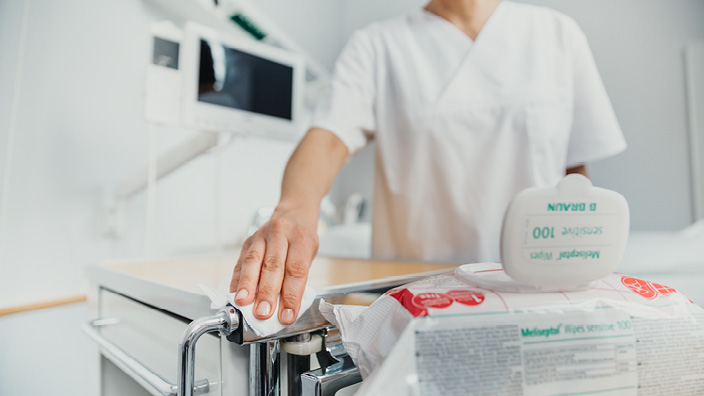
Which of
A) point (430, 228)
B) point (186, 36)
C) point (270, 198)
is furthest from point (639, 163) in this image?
point (270, 198)

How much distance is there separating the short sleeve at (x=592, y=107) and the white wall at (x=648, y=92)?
0.15 ft

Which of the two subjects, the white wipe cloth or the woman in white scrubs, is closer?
the white wipe cloth

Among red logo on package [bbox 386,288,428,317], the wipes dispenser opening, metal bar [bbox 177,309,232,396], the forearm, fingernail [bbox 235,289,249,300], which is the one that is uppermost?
the forearm

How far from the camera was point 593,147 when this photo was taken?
0.79m

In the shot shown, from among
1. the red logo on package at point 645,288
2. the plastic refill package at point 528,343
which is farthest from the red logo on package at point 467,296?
the red logo on package at point 645,288

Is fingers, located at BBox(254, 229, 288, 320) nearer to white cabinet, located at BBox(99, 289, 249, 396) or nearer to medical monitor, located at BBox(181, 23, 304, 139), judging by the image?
white cabinet, located at BBox(99, 289, 249, 396)

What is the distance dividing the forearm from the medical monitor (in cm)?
42

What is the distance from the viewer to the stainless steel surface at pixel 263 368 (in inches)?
14.0

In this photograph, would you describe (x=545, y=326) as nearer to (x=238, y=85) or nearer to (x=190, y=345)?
(x=190, y=345)

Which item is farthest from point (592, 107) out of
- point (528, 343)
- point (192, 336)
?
point (192, 336)

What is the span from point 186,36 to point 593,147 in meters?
0.90

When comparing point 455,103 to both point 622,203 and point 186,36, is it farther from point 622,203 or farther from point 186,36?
point 186,36

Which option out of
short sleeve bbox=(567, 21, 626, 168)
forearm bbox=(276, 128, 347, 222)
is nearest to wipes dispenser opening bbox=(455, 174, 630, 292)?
forearm bbox=(276, 128, 347, 222)

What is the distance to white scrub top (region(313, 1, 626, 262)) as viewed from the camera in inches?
29.8
